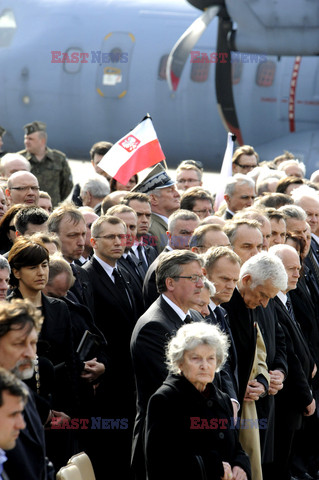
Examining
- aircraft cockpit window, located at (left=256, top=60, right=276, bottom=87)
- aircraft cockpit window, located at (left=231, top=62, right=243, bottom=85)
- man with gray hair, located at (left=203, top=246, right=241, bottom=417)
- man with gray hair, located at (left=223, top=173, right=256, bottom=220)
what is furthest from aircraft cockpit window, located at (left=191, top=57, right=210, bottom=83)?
man with gray hair, located at (left=203, top=246, right=241, bottom=417)

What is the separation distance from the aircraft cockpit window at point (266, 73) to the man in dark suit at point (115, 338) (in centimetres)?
1037

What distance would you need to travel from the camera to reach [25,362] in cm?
455

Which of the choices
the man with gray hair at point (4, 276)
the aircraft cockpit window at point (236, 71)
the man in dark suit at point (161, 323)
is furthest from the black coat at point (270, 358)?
the aircraft cockpit window at point (236, 71)

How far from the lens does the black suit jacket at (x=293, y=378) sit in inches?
285

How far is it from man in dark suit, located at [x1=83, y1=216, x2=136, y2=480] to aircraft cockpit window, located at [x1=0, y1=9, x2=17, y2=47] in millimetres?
13306

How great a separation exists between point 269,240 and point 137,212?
49.2 inches

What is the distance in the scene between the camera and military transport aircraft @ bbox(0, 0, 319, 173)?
16.6m

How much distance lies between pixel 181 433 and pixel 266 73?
12.8m

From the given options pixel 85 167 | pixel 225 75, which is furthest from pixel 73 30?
pixel 85 167

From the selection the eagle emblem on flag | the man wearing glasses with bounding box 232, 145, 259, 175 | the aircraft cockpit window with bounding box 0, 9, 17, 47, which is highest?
the aircraft cockpit window with bounding box 0, 9, 17, 47

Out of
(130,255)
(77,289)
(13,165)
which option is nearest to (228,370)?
(77,289)

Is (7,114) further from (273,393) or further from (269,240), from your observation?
(273,393)

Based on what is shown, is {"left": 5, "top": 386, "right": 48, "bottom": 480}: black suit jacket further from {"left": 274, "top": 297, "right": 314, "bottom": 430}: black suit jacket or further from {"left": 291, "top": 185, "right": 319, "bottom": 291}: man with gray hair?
{"left": 291, "top": 185, "right": 319, "bottom": 291}: man with gray hair

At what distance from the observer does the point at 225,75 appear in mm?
16047
